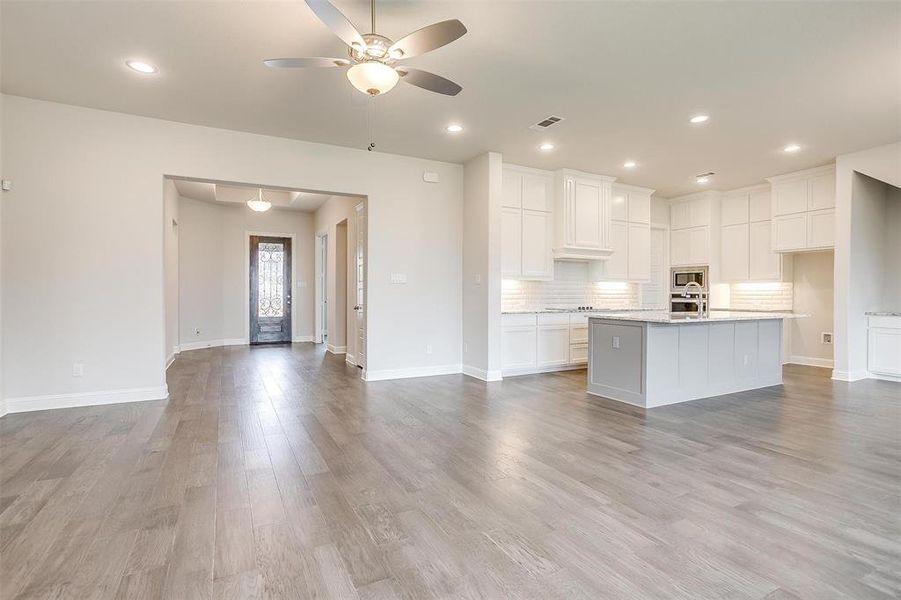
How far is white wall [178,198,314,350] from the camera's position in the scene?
857cm

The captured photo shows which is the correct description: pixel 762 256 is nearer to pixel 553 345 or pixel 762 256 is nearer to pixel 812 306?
pixel 812 306

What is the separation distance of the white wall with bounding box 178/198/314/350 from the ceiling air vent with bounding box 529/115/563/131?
6764 millimetres

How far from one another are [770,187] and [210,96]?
7.93 m

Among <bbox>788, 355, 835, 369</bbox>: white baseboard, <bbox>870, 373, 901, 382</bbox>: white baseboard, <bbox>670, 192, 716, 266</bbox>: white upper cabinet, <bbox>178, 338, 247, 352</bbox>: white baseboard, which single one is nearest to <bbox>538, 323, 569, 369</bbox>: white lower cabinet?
<bbox>670, 192, 716, 266</bbox>: white upper cabinet

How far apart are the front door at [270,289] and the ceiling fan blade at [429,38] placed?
317 inches

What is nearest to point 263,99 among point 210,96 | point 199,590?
point 210,96

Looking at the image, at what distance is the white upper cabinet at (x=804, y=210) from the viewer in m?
6.24

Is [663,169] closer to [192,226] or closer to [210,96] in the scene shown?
[210,96]

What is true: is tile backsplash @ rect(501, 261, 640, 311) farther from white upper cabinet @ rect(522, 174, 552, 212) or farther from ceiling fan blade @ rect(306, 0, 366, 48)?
ceiling fan blade @ rect(306, 0, 366, 48)

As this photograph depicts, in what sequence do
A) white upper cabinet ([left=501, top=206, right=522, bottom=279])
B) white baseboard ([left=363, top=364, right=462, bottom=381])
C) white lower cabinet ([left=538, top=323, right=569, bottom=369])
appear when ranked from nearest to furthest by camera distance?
white baseboard ([left=363, top=364, right=462, bottom=381])
white upper cabinet ([left=501, top=206, right=522, bottom=279])
white lower cabinet ([left=538, top=323, right=569, bottom=369])

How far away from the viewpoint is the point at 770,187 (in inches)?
279

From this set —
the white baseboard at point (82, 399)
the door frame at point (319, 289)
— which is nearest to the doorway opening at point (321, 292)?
the door frame at point (319, 289)

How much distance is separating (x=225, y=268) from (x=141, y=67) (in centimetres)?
637

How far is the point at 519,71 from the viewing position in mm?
3527
